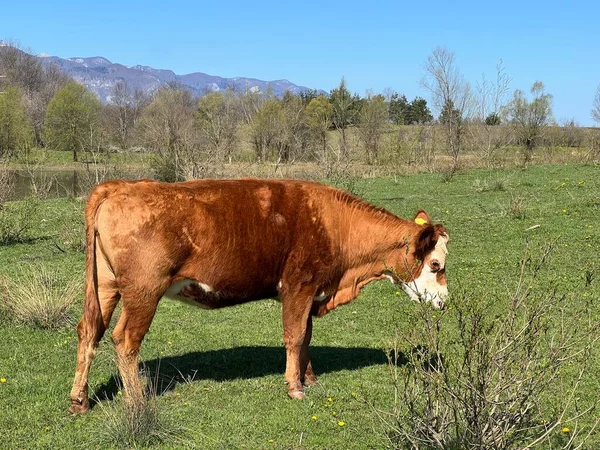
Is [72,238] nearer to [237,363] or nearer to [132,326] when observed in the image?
[237,363]

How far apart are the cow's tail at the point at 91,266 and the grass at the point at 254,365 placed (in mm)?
717

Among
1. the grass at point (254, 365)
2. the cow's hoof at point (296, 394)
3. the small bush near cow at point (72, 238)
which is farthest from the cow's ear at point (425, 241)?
the small bush near cow at point (72, 238)

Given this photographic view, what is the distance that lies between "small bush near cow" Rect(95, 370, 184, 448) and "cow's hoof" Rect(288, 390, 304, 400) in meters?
1.41

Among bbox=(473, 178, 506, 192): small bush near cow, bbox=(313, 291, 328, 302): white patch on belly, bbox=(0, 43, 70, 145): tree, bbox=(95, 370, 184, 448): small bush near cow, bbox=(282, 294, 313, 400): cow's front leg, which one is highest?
bbox=(0, 43, 70, 145): tree

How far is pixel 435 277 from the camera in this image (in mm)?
7133

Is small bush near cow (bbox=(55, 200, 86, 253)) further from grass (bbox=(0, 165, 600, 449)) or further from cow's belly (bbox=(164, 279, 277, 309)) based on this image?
cow's belly (bbox=(164, 279, 277, 309))

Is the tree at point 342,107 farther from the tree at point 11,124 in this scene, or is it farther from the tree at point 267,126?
the tree at point 11,124

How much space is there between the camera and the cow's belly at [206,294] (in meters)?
6.21

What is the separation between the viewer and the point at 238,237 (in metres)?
6.39

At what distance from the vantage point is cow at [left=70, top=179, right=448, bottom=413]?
234 inches

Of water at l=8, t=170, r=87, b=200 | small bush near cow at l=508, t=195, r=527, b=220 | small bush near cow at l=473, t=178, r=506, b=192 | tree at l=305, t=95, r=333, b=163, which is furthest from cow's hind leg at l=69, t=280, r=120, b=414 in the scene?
tree at l=305, t=95, r=333, b=163

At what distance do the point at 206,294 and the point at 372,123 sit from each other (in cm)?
4722

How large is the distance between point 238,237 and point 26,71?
123 meters

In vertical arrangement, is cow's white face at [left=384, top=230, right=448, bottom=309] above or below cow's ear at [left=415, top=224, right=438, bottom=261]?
below
